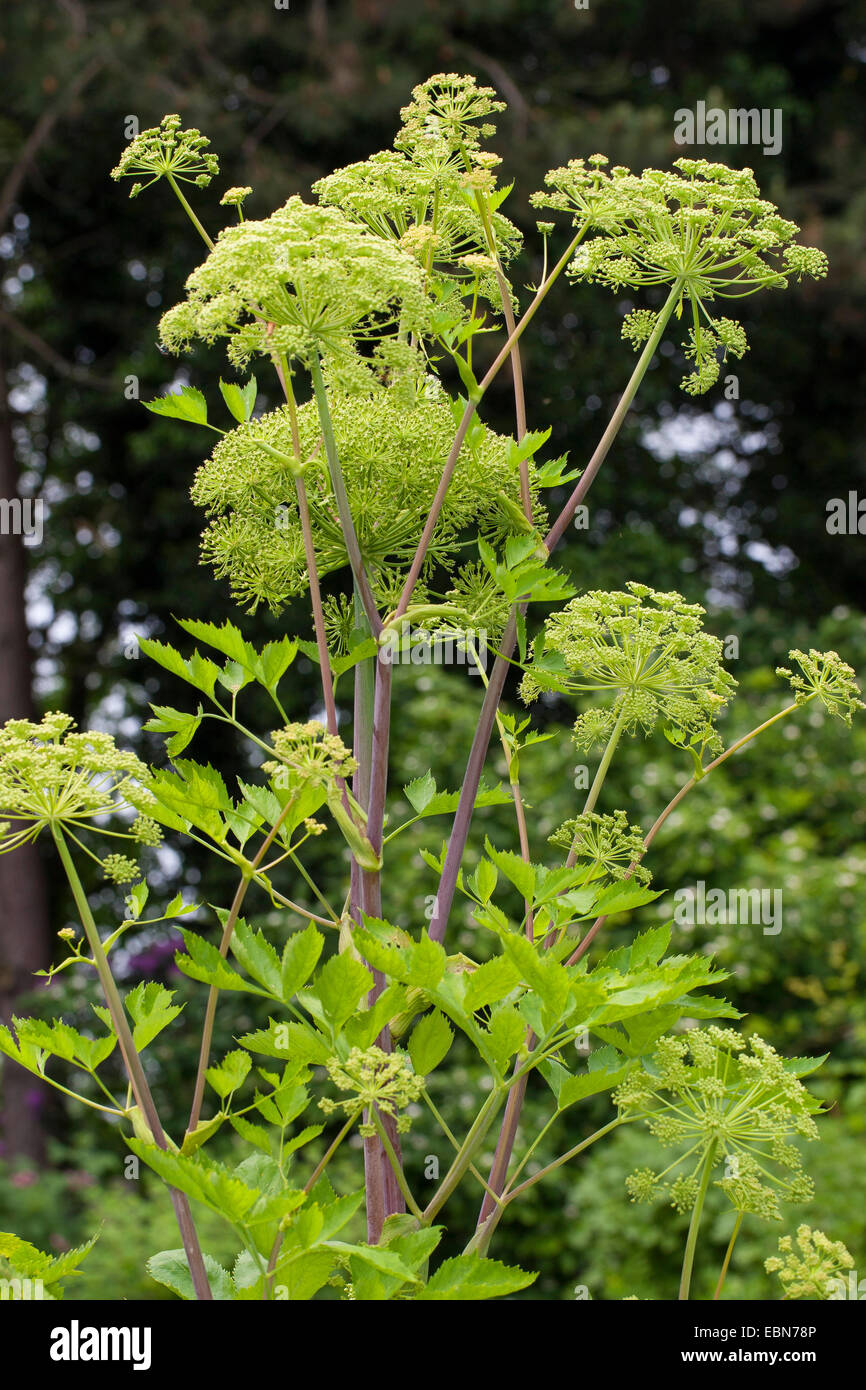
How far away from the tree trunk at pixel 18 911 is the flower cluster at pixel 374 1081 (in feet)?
13.4

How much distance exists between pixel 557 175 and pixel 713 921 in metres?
2.75

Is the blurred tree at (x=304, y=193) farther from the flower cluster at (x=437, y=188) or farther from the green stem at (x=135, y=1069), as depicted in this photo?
the green stem at (x=135, y=1069)

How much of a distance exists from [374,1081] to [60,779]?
255 mm

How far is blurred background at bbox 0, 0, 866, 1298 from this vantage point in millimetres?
3553

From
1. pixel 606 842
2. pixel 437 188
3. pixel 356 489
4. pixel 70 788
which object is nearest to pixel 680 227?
pixel 437 188

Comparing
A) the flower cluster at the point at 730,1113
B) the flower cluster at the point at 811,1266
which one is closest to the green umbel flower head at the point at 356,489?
the flower cluster at the point at 730,1113

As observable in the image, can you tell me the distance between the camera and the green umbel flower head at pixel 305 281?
75cm

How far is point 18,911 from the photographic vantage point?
469 centimetres

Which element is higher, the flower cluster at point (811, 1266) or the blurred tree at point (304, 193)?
the blurred tree at point (304, 193)

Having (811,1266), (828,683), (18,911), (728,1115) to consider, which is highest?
(18,911)

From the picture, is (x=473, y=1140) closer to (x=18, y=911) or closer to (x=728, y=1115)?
(x=728, y=1115)

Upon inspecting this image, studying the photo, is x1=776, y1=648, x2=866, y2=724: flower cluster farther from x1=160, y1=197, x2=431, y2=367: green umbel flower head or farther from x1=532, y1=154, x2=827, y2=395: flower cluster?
x1=160, y1=197, x2=431, y2=367: green umbel flower head

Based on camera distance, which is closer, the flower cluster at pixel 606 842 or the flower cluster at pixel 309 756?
the flower cluster at pixel 309 756
